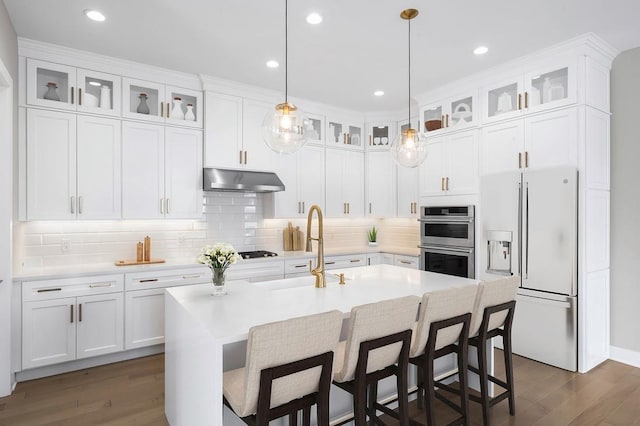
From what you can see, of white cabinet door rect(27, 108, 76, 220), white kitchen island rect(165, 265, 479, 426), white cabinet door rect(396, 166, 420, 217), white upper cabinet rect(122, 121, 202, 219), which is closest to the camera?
white kitchen island rect(165, 265, 479, 426)

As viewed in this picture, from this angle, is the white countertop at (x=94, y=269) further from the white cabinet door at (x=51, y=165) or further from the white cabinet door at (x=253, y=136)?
the white cabinet door at (x=253, y=136)

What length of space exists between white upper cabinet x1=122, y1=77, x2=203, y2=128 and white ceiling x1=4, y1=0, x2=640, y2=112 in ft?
0.93

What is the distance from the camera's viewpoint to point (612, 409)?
9.20 feet

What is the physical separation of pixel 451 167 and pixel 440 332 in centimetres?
271

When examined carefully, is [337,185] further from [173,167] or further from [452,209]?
[173,167]

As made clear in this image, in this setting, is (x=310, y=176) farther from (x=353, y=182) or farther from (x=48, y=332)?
(x=48, y=332)

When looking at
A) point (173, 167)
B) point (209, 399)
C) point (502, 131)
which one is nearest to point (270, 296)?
point (209, 399)

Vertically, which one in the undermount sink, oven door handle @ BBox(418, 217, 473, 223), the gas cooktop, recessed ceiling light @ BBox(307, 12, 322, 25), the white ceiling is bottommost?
Answer: the undermount sink

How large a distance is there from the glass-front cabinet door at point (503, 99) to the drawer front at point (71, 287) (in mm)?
4207

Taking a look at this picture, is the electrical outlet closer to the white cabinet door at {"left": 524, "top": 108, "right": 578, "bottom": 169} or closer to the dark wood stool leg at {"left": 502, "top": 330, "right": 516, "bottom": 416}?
the dark wood stool leg at {"left": 502, "top": 330, "right": 516, "bottom": 416}

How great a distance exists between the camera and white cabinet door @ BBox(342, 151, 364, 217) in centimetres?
564

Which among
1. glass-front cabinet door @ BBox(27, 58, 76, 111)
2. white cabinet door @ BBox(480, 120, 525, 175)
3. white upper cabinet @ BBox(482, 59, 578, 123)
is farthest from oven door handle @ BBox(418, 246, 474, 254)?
glass-front cabinet door @ BBox(27, 58, 76, 111)

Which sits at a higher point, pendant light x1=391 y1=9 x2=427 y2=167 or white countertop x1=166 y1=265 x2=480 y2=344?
pendant light x1=391 y1=9 x2=427 y2=167

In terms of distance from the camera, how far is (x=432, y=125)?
4777 mm
